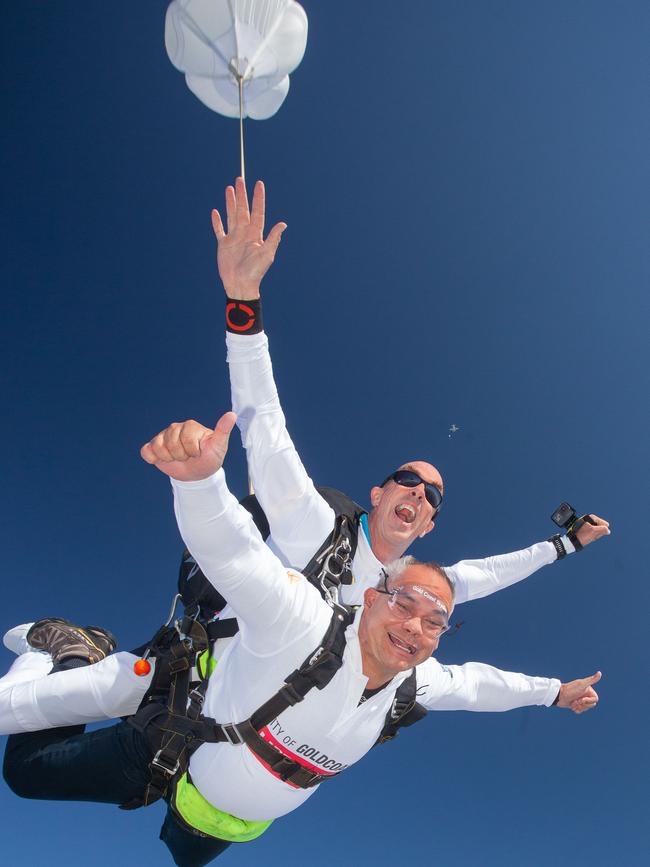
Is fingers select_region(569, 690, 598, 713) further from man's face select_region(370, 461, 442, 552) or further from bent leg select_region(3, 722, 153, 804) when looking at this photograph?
bent leg select_region(3, 722, 153, 804)

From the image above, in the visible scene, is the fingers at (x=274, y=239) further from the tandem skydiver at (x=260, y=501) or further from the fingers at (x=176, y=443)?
the fingers at (x=176, y=443)

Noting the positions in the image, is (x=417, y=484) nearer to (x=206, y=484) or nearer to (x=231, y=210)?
(x=231, y=210)

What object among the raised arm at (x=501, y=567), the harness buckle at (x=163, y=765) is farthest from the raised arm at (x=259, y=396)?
the raised arm at (x=501, y=567)

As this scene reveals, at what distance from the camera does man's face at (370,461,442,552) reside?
3732 mm

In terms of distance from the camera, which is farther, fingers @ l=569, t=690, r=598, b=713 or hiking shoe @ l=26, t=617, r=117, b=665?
fingers @ l=569, t=690, r=598, b=713

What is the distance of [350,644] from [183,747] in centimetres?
107

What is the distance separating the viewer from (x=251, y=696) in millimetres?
2148

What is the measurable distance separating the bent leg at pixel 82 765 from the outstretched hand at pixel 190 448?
6.18ft

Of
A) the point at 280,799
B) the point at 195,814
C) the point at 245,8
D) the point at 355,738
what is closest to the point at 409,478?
the point at 355,738

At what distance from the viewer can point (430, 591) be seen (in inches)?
104

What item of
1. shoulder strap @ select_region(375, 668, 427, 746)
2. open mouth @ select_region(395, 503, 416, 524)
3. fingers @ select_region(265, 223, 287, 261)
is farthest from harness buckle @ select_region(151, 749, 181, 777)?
fingers @ select_region(265, 223, 287, 261)

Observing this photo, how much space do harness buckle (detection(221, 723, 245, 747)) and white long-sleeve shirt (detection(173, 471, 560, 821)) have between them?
31 mm

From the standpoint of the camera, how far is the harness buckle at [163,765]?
8.19 feet

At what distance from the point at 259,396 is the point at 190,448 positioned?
4.61 ft
